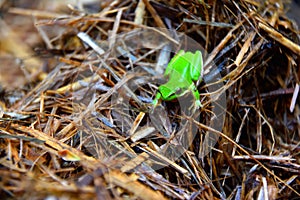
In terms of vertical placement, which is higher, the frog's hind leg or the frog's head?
the frog's hind leg

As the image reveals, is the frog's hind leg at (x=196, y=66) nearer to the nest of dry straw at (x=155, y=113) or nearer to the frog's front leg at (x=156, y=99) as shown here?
the nest of dry straw at (x=155, y=113)

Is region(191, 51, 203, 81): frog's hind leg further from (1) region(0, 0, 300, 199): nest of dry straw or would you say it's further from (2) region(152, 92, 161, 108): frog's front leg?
(2) region(152, 92, 161, 108): frog's front leg

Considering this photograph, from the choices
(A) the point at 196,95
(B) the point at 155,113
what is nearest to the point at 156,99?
(B) the point at 155,113

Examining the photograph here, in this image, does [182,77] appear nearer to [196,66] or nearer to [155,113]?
[196,66]

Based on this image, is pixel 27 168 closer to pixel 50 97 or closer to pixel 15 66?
pixel 50 97

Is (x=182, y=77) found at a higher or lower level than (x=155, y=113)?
higher

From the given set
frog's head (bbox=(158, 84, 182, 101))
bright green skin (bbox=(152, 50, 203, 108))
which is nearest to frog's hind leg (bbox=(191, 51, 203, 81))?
bright green skin (bbox=(152, 50, 203, 108))
